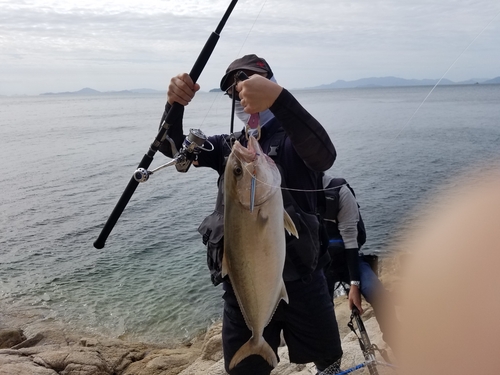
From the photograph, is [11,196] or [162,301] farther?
[11,196]

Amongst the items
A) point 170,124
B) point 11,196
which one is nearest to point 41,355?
point 170,124

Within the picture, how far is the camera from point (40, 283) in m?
11.7

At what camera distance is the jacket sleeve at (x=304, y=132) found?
104 inches

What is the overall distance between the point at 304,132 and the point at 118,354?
687 cm

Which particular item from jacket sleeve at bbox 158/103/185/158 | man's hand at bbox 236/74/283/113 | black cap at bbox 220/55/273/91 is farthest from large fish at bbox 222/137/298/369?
jacket sleeve at bbox 158/103/185/158

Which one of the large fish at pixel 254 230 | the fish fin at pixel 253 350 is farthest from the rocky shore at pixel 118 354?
the large fish at pixel 254 230

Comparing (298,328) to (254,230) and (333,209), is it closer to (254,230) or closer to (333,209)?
(254,230)

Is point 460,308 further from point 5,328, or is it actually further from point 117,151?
point 117,151

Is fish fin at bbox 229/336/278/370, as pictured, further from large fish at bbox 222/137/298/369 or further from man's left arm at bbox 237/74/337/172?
man's left arm at bbox 237/74/337/172

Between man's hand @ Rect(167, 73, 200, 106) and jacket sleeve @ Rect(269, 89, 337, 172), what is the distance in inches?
39.6

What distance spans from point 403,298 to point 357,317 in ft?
3.79

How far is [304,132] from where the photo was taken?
2.73 meters

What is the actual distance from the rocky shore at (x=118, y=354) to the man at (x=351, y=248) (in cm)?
50

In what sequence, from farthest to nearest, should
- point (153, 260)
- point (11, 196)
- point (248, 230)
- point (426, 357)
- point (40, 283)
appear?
point (11, 196), point (153, 260), point (40, 283), point (426, 357), point (248, 230)
